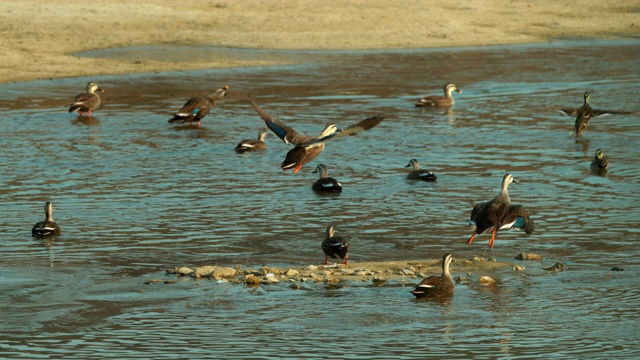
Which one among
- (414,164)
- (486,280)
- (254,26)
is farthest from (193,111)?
(254,26)

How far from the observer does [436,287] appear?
11484 mm

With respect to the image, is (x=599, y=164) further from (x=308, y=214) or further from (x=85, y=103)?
(x=85, y=103)

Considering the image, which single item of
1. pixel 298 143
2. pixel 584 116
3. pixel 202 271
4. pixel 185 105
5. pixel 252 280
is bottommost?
pixel 252 280

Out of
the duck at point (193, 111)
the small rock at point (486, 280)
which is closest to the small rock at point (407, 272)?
the small rock at point (486, 280)

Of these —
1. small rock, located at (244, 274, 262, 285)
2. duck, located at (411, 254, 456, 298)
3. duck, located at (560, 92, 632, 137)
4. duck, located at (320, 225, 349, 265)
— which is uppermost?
duck, located at (560, 92, 632, 137)

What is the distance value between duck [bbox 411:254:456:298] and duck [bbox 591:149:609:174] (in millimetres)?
7180

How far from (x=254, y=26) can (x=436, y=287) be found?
24727mm

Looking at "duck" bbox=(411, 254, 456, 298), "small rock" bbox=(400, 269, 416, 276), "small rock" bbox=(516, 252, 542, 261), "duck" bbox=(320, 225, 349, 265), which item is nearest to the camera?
"duck" bbox=(411, 254, 456, 298)

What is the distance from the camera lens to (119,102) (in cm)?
2602

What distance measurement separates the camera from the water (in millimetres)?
10438

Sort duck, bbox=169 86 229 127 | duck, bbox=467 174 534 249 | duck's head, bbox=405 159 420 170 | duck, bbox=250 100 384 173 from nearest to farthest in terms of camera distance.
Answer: duck, bbox=467 174 534 249
duck, bbox=250 100 384 173
duck's head, bbox=405 159 420 170
duck, bbox=169 86 229 127

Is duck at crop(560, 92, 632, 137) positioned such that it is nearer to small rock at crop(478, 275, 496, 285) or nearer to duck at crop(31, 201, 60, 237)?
small rock at crop(478, 275, 496, 285)

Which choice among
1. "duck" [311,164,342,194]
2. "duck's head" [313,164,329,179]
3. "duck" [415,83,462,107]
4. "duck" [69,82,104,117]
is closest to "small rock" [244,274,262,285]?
"duck" [311,164,342,194]

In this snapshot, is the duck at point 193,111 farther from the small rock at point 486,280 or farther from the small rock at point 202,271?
the small rock at point 486,280
